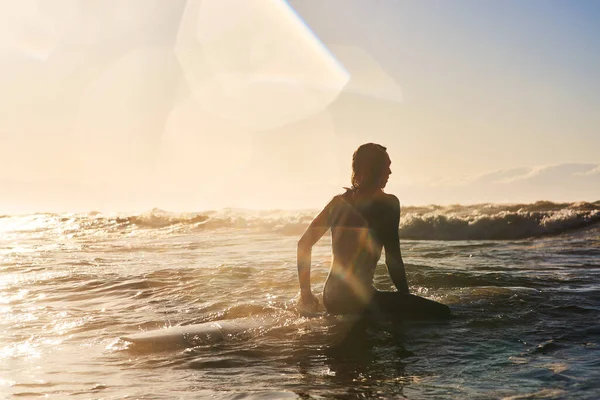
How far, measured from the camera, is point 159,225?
31.1 metres

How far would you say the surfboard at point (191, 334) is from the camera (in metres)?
5.50

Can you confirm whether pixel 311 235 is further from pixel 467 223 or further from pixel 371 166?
pixel 467 223

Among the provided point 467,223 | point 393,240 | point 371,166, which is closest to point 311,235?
point 393,240

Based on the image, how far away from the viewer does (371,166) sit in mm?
5801

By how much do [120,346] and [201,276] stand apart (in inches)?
201

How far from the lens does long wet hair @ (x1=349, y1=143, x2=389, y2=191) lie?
5.78m

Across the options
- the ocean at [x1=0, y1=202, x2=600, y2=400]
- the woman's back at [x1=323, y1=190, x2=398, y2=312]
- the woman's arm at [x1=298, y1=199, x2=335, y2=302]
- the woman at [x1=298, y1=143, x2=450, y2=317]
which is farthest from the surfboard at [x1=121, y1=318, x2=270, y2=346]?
the woman's back at [x1=323, y1=190, x2=398, y2=312]

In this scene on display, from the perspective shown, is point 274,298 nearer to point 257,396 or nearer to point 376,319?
point 376,319

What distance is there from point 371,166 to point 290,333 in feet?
6.50

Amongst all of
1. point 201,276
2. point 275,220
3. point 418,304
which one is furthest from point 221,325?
point 275,220

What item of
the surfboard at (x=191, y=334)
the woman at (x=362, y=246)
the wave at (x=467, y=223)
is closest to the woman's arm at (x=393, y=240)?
the woman at (x=362, y=246)

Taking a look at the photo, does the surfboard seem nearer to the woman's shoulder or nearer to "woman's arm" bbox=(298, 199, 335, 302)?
"woman's arm" bbox=(298, 199, 335, 302)

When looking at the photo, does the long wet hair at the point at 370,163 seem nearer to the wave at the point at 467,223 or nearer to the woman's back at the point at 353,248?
the woman's back at the point at 353,248

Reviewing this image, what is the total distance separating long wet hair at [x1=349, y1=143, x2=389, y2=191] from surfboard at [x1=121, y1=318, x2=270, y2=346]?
1.99 m
